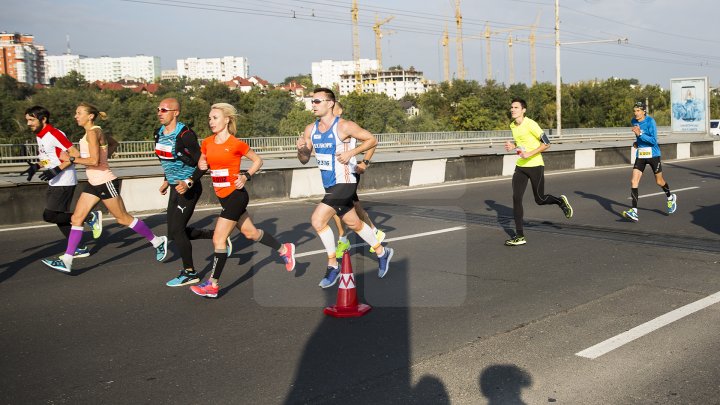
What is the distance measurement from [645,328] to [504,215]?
737cm

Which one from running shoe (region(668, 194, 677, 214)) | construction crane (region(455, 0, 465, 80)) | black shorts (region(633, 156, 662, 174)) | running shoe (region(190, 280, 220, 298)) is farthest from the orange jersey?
construction crane (region(455, 0, 465, 80))

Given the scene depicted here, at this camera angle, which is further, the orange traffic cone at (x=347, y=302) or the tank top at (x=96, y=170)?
the tank top at (x=96, y=170)

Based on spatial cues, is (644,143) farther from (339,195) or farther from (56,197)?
(56,197)

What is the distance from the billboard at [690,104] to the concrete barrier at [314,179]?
1471cm

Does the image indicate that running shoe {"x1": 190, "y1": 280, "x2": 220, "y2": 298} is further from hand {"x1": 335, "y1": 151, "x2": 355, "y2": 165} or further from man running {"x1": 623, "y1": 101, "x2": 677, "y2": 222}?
man running {"x1": 623, "y1": 101, "x2": 677, "y2": 222}

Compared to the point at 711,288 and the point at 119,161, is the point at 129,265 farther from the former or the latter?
the point at 119,161

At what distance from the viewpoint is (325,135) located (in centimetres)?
721

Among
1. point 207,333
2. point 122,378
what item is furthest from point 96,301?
point 122,378

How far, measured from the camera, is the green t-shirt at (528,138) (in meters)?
9.91

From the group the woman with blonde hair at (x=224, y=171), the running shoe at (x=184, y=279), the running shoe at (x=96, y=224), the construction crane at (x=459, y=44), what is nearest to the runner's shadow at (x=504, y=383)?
the woman with blonde hair at (x=224, y=171)

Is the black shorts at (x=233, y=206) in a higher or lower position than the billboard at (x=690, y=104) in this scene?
lower

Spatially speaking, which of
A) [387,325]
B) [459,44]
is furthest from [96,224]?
[459,44]

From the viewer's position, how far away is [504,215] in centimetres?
1294

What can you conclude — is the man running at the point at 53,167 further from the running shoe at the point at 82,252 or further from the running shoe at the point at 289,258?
the running shoe at the point at 289,258
